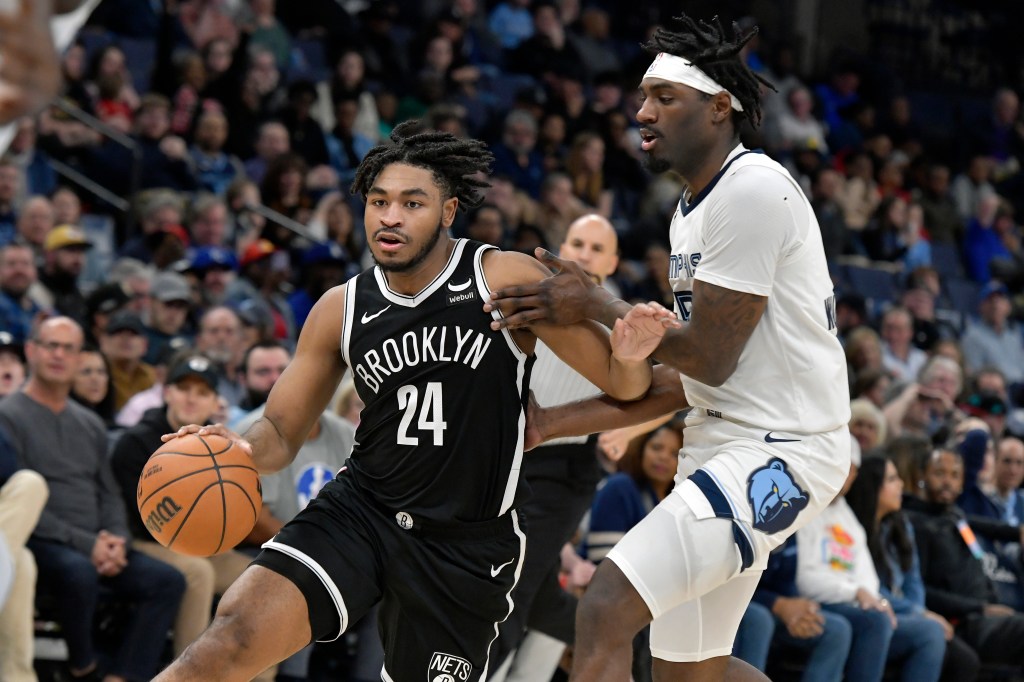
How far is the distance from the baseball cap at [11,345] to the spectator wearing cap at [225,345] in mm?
1087

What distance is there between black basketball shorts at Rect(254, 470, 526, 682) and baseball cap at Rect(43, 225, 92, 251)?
5336mm

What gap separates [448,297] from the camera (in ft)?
15.9

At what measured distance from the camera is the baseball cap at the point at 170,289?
9500 millimetres

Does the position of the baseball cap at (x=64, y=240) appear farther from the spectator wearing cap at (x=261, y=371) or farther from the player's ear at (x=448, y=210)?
the player's ear at (x=448, y=210)

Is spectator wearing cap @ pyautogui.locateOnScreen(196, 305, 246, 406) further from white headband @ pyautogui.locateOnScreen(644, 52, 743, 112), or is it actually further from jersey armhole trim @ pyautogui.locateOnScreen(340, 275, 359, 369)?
white headband @ pyautogui.locateOnScreen(644, 52, 743, 112)

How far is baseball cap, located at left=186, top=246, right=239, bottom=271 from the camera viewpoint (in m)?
10.2

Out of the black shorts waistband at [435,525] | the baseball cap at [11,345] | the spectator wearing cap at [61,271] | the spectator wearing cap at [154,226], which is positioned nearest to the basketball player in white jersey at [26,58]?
the black shorts waistband at [435,525]

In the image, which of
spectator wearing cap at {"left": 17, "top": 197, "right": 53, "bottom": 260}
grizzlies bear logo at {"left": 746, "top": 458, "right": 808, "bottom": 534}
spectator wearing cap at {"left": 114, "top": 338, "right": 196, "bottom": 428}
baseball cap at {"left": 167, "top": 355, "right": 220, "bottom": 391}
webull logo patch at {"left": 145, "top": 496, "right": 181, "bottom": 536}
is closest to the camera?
grizzlies bear logo at {"left": 746, "top": 458, "right": 808, "bottom": 534}

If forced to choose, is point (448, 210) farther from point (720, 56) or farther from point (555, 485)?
point (555, 485)

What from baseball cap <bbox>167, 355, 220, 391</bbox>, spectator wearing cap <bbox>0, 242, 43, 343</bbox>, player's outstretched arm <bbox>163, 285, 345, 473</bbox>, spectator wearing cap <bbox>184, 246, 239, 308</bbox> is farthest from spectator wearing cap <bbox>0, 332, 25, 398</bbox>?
player's outstretched arm <bbox>163, 285, 345, 473</bbox>

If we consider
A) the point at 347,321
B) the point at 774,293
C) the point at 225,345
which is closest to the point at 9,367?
the point at 225,345

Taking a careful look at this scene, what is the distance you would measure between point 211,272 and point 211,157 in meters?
1.88

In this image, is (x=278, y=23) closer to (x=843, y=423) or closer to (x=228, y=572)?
(x=228, y=572)

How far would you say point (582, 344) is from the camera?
15.8 feet
